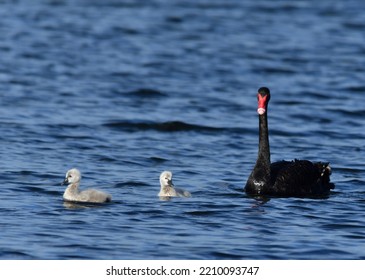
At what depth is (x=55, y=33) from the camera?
31359 millimetres

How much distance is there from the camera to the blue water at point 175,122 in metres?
11.7

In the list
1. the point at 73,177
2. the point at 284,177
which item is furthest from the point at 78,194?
the point at 284,177

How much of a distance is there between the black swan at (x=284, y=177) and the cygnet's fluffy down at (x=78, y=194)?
2.08m

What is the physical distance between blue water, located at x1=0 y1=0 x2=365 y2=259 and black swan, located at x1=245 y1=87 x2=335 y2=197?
272mm

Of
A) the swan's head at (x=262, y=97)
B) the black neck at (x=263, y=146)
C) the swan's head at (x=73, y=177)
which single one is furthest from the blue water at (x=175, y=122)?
the swan's head at (x=262, y=97)

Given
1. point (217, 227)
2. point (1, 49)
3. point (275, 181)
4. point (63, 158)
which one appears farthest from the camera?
point (1, 49)

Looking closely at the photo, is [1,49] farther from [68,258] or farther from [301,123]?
[68,258]

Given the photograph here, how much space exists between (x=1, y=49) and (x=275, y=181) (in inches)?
611

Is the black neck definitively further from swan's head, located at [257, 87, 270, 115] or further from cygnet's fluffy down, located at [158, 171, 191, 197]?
cygnet's fluffy down, located at [158, 171, 191, 197]

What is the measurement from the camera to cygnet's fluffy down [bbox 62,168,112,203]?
12.9 m

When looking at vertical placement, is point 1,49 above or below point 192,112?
above

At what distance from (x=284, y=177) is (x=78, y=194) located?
2732 millimetres

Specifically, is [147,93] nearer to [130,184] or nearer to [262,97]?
[130,184]
